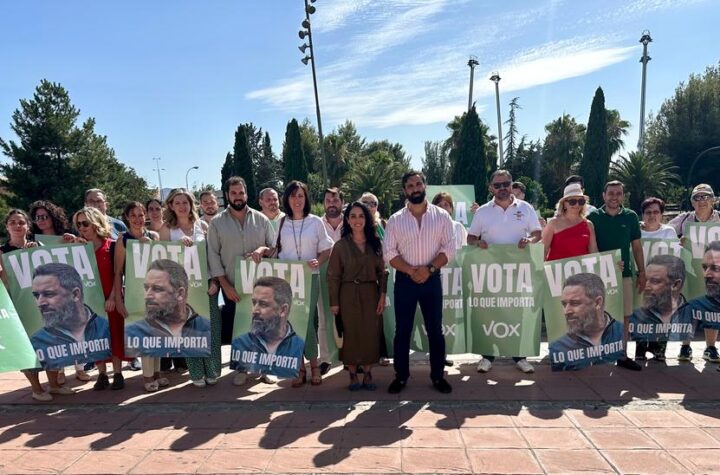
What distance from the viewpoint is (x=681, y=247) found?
490 centimetres

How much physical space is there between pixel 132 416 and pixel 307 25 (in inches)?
656

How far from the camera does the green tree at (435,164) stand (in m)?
52.6

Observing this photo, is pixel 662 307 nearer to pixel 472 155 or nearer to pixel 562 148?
pixel 472 155

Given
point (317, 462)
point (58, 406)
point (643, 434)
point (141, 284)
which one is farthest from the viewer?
point (141, 284)

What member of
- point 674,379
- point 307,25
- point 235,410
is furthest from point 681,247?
point 307,25

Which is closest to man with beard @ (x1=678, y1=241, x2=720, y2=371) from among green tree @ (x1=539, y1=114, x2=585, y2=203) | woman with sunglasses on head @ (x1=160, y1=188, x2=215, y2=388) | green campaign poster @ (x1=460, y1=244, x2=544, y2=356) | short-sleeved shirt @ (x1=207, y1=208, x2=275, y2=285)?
green campaign poster @ (x1=460, y1=244, x2=544, y2=356)

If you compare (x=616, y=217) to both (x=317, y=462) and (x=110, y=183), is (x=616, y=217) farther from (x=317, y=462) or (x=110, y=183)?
(x=110, y=183)

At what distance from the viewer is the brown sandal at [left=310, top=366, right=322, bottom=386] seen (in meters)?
4.58

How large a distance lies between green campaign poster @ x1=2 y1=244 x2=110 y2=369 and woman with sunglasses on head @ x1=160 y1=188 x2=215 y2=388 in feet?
2.34

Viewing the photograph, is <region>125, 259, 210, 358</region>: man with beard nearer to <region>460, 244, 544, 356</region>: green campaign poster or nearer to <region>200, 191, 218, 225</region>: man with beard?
<region>200, 191, 218, 225</region>: man with beard

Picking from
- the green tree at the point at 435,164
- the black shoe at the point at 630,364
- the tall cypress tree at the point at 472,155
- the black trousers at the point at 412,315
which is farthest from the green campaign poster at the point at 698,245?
the green tree at the point at 435,164

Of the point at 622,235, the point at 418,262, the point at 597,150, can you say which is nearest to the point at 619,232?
the point at 622,235

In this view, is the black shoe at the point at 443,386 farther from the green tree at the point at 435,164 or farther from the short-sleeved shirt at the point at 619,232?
the green tree at the point at 435,164

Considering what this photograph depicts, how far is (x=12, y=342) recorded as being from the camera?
400 centimetres
